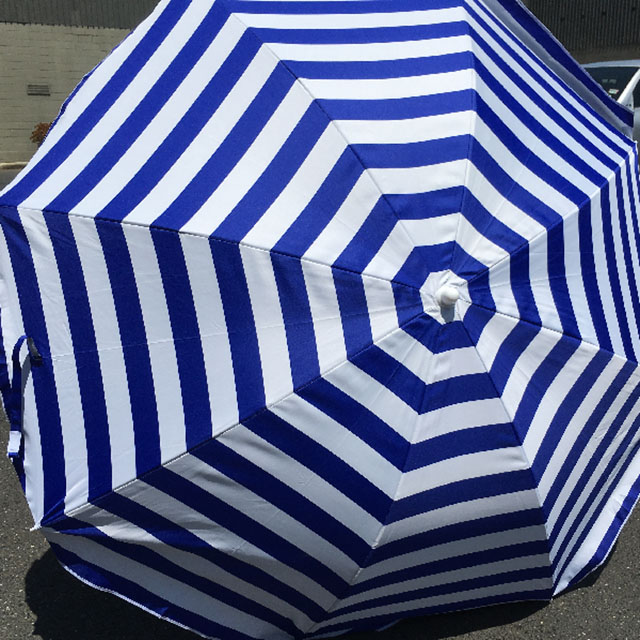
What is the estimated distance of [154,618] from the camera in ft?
10.3

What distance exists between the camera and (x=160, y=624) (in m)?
3.12

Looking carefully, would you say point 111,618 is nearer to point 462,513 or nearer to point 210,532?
point 210,532

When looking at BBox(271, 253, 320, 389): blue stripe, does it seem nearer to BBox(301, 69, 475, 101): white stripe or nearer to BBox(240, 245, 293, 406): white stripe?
BBox(240, 245, 293, 406): white stripe

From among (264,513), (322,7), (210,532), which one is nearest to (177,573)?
(210,532)

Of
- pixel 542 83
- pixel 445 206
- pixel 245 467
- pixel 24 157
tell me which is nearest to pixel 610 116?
pixel 542 83

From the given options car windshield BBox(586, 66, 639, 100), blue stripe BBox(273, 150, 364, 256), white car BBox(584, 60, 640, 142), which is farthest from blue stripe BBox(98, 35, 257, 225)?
car windshield BBox(586, 66, 639, 100)

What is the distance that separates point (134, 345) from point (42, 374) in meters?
0.34

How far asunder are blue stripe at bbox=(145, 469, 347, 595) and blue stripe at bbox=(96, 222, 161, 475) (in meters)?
0.08

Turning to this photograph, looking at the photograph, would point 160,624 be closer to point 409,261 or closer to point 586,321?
point 409,261

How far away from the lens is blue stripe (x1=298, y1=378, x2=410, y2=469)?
245cm

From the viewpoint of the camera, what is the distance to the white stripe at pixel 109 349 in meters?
2.51

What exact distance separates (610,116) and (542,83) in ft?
2.09

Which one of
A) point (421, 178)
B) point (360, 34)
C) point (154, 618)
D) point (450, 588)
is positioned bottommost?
point (154, 618)

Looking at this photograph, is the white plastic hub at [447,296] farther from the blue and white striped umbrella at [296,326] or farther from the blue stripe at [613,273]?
the blue stripe at [613,273]
